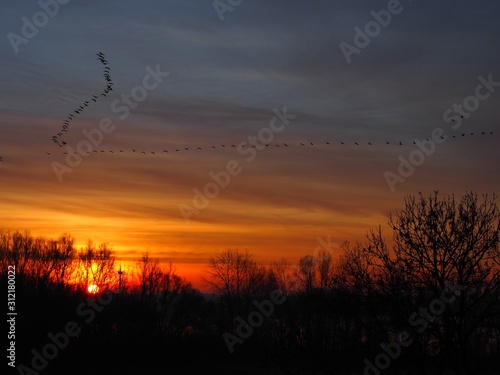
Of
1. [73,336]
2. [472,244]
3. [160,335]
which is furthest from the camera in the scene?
[160,335]

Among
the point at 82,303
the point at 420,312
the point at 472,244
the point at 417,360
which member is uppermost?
the point at 82,303

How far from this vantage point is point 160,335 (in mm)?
72688

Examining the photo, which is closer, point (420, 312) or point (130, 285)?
point (420, 312)

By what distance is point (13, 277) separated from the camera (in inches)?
2109

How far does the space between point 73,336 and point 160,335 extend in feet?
48.6

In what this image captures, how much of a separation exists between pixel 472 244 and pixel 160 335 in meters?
58.4

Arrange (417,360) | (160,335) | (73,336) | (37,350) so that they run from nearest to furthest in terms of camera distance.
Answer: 1. (417,360)
2. (37,350)
3. (73,336)
4. (160,335)

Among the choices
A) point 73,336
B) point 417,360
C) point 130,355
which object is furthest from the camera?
point 130,355

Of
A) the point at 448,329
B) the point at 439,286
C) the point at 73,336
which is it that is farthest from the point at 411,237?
the point at 73,336

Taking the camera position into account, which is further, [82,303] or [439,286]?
[82,303]

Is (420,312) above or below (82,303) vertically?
below

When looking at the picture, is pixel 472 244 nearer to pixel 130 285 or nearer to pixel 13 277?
pixel 13 277

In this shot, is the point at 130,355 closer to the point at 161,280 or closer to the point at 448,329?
the point at 161,280

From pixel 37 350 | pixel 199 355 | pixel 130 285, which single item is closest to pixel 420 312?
pixel 37 350
